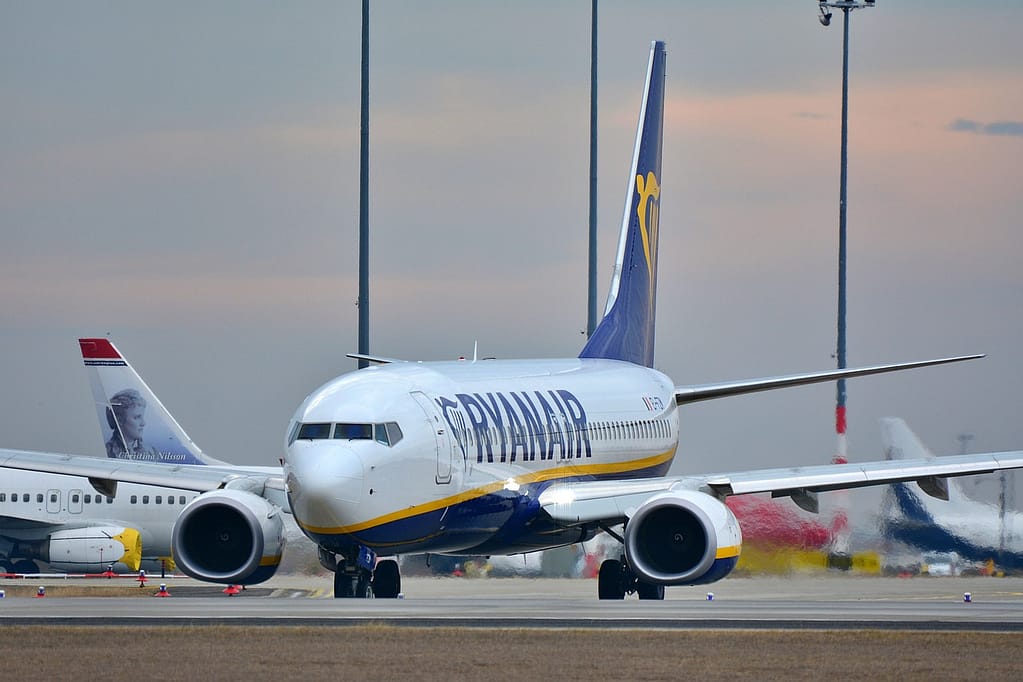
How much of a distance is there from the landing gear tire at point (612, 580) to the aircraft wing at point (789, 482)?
1.72m

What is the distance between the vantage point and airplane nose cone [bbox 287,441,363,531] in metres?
27.4

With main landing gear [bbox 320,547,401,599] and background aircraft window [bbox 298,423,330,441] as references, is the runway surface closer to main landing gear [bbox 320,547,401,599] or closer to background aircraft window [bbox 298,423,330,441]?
main landing gear [bbox 320,547,401,599]

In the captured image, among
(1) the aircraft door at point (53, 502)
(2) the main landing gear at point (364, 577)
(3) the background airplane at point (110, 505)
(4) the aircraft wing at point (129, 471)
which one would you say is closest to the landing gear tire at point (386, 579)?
(2) the main landing gear at point (364, 577)

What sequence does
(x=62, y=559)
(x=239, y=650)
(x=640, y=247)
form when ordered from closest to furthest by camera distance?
(x=239, y=650), (x=640, y=247), (x=62, y=559)

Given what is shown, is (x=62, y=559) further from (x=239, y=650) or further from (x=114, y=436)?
(x=239, y=650)

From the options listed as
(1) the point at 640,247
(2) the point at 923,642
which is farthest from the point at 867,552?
(2) the point at 923,642

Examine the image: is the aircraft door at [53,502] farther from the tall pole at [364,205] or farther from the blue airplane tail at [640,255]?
the blue airplane tail at [640,255]

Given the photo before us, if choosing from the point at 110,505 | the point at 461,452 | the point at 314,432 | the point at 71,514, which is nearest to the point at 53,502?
the point at 71,514

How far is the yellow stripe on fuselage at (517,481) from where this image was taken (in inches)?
1101

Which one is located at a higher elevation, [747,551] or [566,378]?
[566,378]

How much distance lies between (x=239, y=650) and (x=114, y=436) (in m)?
40.1

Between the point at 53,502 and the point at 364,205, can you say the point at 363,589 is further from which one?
the point at 53,502

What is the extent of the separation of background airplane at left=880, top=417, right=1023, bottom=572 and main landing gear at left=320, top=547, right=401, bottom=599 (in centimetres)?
1300

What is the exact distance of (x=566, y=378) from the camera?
125ft
